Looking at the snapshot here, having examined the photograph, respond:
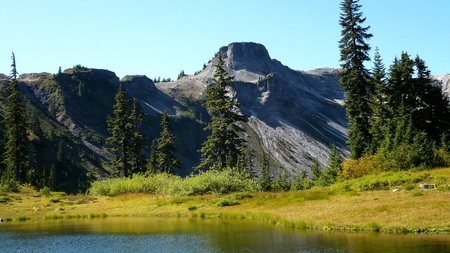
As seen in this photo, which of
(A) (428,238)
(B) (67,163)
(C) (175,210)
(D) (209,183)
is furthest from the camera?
(B) (67,163)

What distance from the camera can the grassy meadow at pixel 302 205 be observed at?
2547cm

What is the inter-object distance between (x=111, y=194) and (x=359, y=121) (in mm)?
38676

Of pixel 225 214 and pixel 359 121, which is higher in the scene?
pixel 359 121

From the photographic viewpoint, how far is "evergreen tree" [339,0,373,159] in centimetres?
5994

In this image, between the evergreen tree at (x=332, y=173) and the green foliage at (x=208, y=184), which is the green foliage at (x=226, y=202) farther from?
the evergreen tree at (x=332, y=173)

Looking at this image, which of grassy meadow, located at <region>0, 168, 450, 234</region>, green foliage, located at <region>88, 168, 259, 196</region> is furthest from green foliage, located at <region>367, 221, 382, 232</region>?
green foliage, located at <region>88, 168, 259, 196</region>

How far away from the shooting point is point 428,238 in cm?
2078

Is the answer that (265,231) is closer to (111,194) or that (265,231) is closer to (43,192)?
(111,194)

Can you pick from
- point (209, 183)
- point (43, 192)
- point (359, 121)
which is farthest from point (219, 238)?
point (43, 192)

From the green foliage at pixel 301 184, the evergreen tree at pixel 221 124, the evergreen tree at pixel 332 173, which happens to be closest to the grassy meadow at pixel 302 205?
the evergreen tree at pixel 221 124

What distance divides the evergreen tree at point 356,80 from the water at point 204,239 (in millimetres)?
31813

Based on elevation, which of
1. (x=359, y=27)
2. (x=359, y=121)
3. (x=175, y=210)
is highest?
(x=359, y=27)

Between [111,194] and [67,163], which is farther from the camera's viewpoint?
[67,163]

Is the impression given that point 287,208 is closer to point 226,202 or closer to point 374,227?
point 226,202
